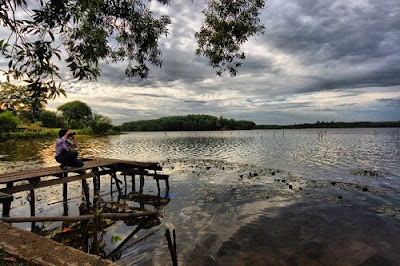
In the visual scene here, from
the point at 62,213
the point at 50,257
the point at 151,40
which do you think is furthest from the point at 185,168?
the point at 50,257

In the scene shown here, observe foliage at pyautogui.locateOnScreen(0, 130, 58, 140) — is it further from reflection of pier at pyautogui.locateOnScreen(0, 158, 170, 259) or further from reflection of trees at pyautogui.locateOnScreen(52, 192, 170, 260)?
reflection of trees at pyautogui.locateOnScreen(52, 192, 170, 260)

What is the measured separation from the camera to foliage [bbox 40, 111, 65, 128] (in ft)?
406

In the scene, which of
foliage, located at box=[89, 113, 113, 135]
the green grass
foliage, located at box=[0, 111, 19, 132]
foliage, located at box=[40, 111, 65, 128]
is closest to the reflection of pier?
the green grass

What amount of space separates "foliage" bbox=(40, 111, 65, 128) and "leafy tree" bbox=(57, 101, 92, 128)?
3.31 metres

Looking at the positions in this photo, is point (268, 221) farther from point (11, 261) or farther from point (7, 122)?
point (7, 122)

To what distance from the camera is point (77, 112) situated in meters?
134

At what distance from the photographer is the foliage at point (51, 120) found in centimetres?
12369

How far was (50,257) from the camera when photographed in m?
4.73

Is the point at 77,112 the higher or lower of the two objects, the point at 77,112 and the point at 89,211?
the higher

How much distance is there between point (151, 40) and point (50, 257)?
9789mm

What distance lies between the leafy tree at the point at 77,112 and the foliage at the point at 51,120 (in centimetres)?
331

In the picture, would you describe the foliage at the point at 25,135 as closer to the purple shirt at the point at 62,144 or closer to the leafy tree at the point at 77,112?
the leafy tree at the point at 77,112

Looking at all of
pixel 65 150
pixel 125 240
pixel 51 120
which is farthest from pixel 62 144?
pixel 51 120

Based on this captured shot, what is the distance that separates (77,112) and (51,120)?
13.3 meters
